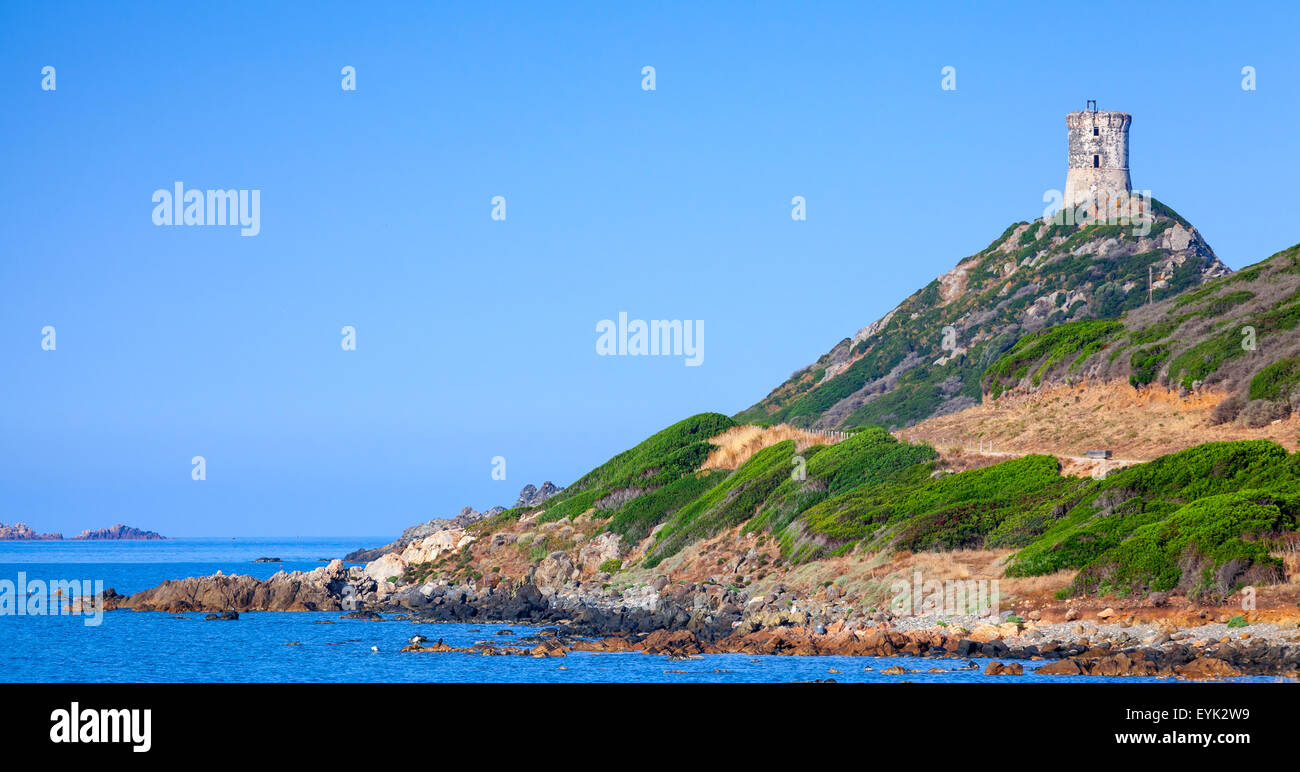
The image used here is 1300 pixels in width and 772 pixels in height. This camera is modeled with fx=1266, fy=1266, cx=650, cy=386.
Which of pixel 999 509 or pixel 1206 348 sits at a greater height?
pixel 1206 348

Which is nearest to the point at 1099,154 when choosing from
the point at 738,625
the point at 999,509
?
the point at 999,509

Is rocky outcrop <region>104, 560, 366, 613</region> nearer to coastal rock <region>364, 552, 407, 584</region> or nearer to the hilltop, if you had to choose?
coastal rock <region>364, 552, 407, 584</region>

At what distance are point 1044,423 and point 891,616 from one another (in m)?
22.4

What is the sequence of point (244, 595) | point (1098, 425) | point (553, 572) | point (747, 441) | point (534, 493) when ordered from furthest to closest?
point (534, 493), point (747, 441), point (553, 572), point (244, 595), point (1098, 425)

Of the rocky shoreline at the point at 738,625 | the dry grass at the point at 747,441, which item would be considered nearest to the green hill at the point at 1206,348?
the dry grass at the point at 747,441

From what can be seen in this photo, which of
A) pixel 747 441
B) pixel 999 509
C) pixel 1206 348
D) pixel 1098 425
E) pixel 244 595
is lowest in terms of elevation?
pixel 244 595

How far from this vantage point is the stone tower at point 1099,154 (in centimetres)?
12706

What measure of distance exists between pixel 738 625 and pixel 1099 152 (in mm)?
101002

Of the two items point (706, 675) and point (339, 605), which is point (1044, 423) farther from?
A: point (339, 605)

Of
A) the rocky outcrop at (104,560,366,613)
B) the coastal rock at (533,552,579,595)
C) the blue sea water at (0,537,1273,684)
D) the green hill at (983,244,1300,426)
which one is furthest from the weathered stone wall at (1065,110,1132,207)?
the blue sea water at (0,537,1273,684)

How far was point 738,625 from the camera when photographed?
41188 millimetres

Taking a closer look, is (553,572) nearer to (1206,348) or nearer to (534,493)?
(1206,348)

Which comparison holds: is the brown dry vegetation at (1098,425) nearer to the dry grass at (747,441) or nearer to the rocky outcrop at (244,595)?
the dry grass at (747,441)
